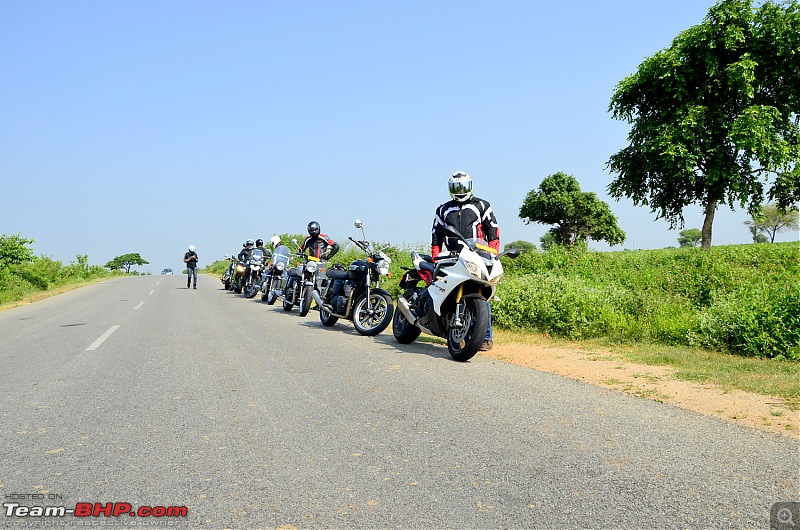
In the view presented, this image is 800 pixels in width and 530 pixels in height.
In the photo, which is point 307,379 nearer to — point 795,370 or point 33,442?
point 33,442

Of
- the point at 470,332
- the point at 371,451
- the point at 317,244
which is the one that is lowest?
the point at 371,451

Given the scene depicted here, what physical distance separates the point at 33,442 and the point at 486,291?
18.2 feet

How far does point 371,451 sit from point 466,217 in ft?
17.5

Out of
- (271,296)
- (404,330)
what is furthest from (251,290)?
(404,330)

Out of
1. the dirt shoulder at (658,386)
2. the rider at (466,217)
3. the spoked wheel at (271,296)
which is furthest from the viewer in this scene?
the spoked wheel at (271,296)

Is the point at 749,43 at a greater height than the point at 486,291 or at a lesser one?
greater

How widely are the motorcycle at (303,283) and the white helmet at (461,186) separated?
205 inches

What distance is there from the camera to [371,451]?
4.10 meters

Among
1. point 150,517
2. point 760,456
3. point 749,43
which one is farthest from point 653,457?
point 749,43

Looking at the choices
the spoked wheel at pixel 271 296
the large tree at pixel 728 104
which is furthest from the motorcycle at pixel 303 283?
the large tree at pixel 728 104

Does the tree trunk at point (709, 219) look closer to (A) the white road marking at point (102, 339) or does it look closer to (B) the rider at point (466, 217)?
(B) the rider at point (466, 217)

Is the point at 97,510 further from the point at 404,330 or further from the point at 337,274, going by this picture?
the point at 337,274

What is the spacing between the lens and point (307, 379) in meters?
6.55

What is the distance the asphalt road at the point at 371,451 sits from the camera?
124 inches
